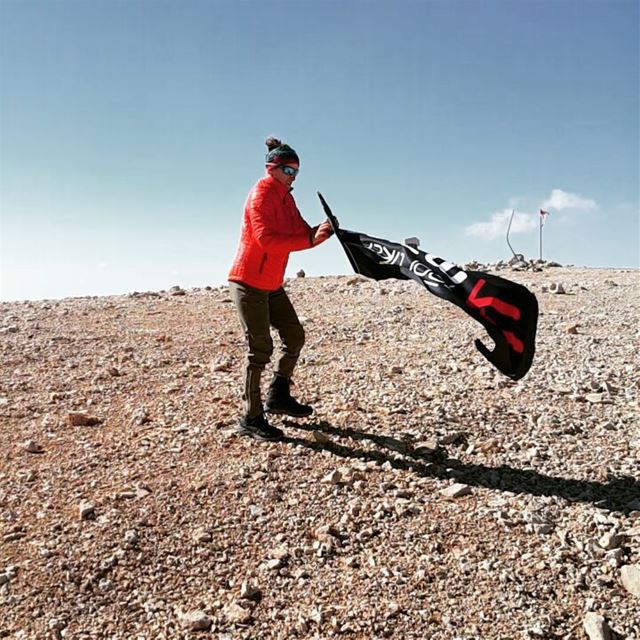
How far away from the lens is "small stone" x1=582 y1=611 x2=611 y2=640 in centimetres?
344

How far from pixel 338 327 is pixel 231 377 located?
118 inches

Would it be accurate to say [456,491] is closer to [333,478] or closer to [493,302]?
[333,478]

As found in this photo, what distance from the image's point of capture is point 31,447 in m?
5.96

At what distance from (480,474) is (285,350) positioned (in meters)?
2.27

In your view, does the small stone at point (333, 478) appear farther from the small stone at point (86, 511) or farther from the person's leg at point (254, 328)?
the small stone at point (86, 511)

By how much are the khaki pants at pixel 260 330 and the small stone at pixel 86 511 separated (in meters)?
1.69

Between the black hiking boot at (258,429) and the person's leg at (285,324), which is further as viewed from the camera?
the person's leg at (285,324)

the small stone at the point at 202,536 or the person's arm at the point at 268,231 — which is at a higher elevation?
the person's arm at the point at 268,231

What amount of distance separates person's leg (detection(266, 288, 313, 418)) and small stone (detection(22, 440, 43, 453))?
2.28 meters

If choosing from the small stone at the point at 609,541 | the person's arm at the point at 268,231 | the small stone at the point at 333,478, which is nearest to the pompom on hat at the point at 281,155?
the person's arm at the point at 268,231

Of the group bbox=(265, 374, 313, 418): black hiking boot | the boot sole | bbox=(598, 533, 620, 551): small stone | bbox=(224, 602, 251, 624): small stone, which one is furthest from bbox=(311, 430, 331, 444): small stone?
bbox=(598, 533, 620, 551): small stone

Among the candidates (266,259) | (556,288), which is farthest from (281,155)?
(556,288)

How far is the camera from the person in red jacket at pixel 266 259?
536 centimetres

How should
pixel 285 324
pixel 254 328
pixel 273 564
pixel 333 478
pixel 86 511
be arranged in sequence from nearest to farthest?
pixel 273 564, pixel 86 511, pixel 333 478, pixel 254 328, pixel 285 324
